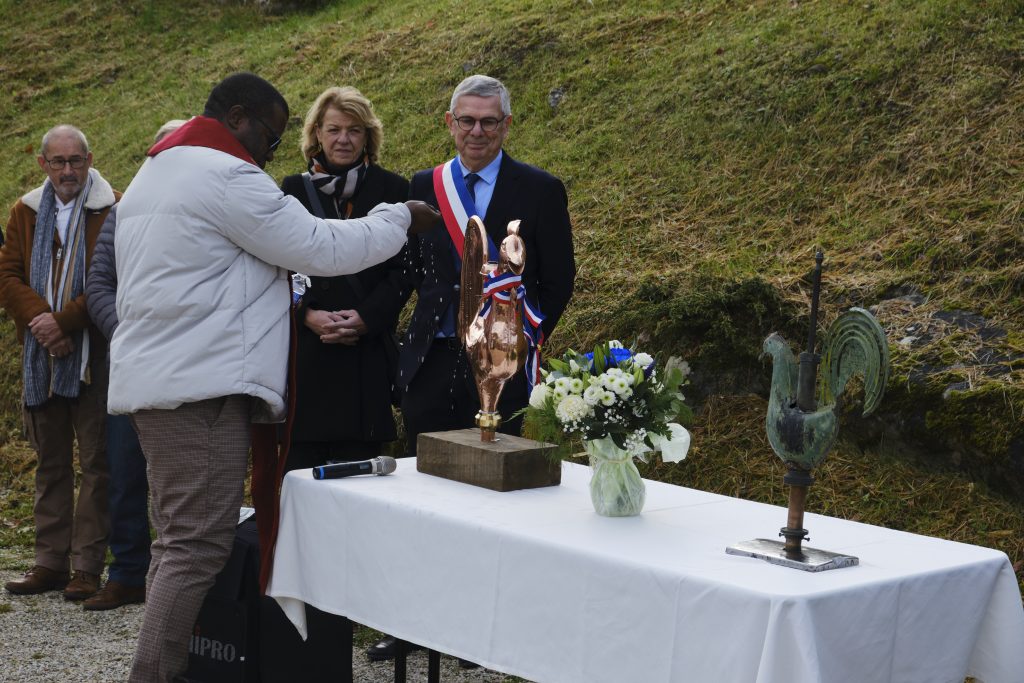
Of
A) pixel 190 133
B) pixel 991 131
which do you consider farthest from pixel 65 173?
pixel 991 131

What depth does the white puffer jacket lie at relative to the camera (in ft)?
11.5

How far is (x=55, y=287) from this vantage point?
17.7 ft

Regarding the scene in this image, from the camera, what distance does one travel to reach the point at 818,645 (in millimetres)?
2447

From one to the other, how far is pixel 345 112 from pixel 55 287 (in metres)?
1.73

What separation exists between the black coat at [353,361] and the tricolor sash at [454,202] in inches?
15.3

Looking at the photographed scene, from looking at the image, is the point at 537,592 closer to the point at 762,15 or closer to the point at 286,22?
the point at 762,15

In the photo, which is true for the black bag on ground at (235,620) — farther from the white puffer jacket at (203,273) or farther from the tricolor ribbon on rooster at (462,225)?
the tricolor ribbon on rooster at (462,225)

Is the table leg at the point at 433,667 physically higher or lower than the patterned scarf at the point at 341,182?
lower

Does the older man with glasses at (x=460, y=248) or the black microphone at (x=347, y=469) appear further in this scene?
the older man with glasses at (x=460, y=248)

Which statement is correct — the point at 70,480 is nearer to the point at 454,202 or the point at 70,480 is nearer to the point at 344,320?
the point at 344,320

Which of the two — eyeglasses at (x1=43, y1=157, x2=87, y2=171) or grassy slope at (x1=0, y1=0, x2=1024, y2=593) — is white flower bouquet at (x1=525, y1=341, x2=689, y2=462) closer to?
grassy slope at (x1=0, y1=0, x2=1024, y2=593)

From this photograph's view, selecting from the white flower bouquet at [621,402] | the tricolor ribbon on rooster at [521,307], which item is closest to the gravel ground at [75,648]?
the tricolor ribbon on rooster at [521,307]

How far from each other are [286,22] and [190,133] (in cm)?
960

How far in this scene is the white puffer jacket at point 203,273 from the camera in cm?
352
